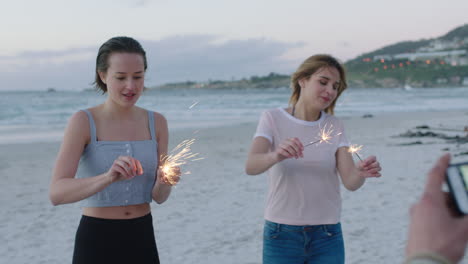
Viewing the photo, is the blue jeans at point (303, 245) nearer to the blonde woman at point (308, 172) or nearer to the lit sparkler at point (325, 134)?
the blonde woman at point (308, 172)

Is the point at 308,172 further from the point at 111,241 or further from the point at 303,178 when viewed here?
the point at 111,241

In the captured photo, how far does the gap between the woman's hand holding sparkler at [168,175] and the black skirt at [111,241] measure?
1.03 ft

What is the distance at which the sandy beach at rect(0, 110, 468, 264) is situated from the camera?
6027 millimetres

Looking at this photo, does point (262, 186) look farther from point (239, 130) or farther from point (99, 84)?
point (239, 130)

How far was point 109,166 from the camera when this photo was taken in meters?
2.63

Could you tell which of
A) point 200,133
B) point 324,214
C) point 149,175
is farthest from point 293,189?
point 200,133

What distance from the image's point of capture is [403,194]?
8.13m

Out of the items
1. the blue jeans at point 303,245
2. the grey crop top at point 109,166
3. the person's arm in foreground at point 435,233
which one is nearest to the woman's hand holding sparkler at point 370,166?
the blue jeans at point 303,245

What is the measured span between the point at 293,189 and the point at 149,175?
970 mm

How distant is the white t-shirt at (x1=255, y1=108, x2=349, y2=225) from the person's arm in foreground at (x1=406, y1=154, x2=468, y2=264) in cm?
215

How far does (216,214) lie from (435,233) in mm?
6791

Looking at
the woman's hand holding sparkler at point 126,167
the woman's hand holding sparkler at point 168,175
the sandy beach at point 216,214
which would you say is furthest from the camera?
the sandy beach at point 216,214

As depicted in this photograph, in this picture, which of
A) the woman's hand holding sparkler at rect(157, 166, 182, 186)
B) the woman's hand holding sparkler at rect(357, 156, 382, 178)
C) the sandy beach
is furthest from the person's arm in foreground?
the sandy beach

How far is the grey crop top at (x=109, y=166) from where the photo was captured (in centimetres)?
263
